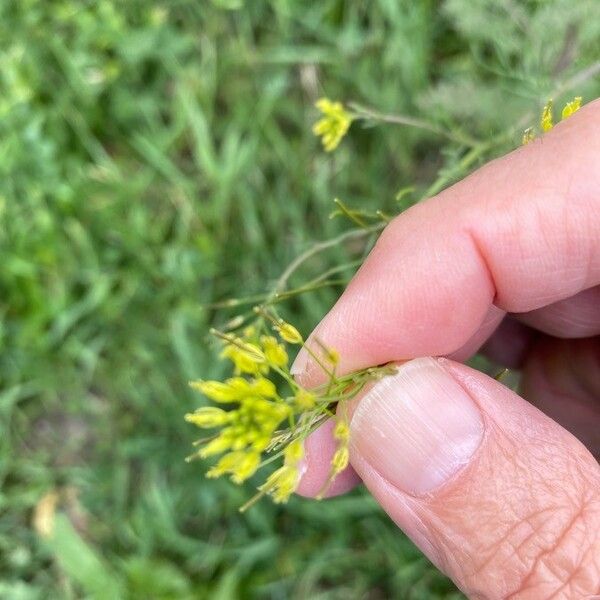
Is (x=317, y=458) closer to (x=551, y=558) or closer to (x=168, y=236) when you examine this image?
(x=551, y=558)

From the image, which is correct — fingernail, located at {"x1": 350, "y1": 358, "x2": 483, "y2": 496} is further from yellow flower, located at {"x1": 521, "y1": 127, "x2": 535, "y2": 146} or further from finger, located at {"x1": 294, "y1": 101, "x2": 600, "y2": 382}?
yellow flower, located at {"x1": 521, "y1": 127, "x2": 535, "y2": 146}

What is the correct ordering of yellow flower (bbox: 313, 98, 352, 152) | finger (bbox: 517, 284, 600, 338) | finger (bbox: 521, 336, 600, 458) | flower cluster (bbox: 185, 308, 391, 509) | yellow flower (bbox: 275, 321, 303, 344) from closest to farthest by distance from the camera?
1. flower cluster (bbox: 185, 308, 391, 509)
2. yellow flower (bbox: 275, 321, 303, 344)
3. yellow flower (bbox: 313, 98, 352, 152)
4. finger (bbox: 517, 284, 600, 338)
5. finger (bbox: 521, 336, 600, 458)

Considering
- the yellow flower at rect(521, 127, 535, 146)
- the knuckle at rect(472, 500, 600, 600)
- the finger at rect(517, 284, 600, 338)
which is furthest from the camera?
the finger at rect(517, 284, 600, 338)

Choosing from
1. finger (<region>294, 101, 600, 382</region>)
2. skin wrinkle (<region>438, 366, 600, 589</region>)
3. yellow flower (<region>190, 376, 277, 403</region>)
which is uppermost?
yellow flower (<region>190, 376, 277, 403</region>)

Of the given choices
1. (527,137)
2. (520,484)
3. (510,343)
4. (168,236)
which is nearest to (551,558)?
(520,484)

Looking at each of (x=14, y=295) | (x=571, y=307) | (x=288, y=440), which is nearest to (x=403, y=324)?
(x=288, y=440)

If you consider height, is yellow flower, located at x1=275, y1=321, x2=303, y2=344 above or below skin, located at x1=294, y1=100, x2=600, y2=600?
above

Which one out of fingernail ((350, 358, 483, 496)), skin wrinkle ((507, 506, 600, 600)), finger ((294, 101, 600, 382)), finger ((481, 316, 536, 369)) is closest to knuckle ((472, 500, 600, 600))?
skin wrinkle ((507, 506, 600, 600))
